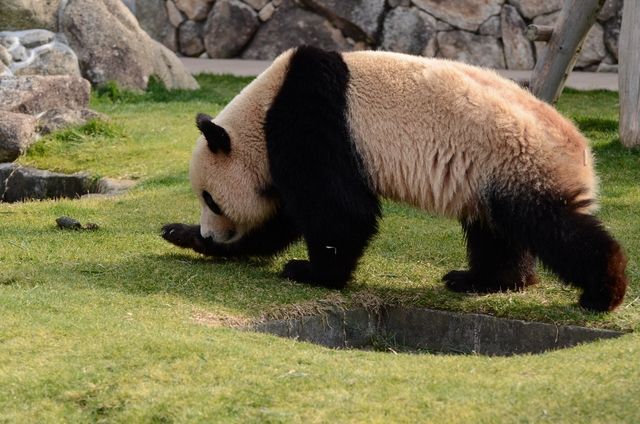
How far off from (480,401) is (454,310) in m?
1.71

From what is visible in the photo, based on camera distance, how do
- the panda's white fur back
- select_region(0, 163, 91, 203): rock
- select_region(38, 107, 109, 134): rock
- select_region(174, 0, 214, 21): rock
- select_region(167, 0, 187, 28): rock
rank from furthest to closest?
select_region(167, 0, 187, 28): rock
select_region(174, 0, 214, 21): rock
select_region(38, 107, 109, 134): rock
select_region(0, 163, 91, 203): rock
the panda's white fur back

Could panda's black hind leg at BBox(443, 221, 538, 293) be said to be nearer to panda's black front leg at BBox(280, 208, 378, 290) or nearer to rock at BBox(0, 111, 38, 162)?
panda's black front leg at BBox(280, 208, 378, 290)

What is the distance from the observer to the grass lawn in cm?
317

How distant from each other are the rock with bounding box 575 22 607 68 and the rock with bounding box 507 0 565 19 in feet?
2.38

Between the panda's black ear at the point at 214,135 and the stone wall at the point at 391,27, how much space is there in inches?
394

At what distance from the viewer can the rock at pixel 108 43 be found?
12.1 m

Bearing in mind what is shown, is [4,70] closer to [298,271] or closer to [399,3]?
[399,3]

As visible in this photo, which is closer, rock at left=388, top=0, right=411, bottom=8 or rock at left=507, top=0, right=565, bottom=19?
rock at left=507, top=0, right=565, bottom=19

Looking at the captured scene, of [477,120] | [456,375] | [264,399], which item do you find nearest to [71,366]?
[264,399]

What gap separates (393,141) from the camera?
16.1 ft

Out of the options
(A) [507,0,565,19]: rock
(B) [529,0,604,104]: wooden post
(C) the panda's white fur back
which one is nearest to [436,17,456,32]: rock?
(A) [507,0,565,19]: rock

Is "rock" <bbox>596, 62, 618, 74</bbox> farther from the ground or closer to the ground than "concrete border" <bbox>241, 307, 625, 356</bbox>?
farther from the ground

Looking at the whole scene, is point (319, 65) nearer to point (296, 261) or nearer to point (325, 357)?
point (296, 261)

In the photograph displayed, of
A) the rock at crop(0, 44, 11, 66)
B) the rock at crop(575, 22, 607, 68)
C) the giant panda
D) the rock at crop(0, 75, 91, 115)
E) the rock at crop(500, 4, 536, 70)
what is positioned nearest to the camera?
the giant panda
